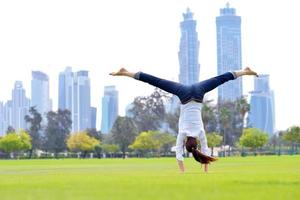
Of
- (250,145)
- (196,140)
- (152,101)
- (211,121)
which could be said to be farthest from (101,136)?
(196,140)

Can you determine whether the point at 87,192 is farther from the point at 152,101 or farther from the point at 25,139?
the point at 152,101

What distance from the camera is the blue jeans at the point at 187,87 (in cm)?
1927

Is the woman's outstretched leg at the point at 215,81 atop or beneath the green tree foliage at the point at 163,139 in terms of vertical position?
beneath

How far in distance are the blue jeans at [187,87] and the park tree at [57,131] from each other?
405 ft

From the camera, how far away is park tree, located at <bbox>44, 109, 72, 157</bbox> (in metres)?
152

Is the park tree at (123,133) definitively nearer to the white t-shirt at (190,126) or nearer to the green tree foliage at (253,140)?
the green tree foliage at (253,140)

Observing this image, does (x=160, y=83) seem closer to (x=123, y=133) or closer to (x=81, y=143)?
(x=81, y=143)

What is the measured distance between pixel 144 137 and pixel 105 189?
116054 millimetres

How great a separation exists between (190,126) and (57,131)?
143 metres

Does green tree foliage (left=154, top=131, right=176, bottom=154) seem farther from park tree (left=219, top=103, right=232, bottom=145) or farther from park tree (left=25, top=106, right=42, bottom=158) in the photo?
park tree (left=25, top=106, right=42, bottom=158)

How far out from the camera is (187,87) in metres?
19.6

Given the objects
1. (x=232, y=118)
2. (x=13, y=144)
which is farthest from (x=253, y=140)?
(x=13, y=144)

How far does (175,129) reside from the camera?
482ft

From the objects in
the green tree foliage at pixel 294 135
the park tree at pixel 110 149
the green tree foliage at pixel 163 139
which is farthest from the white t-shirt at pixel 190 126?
the park tree at pixel 110 149
